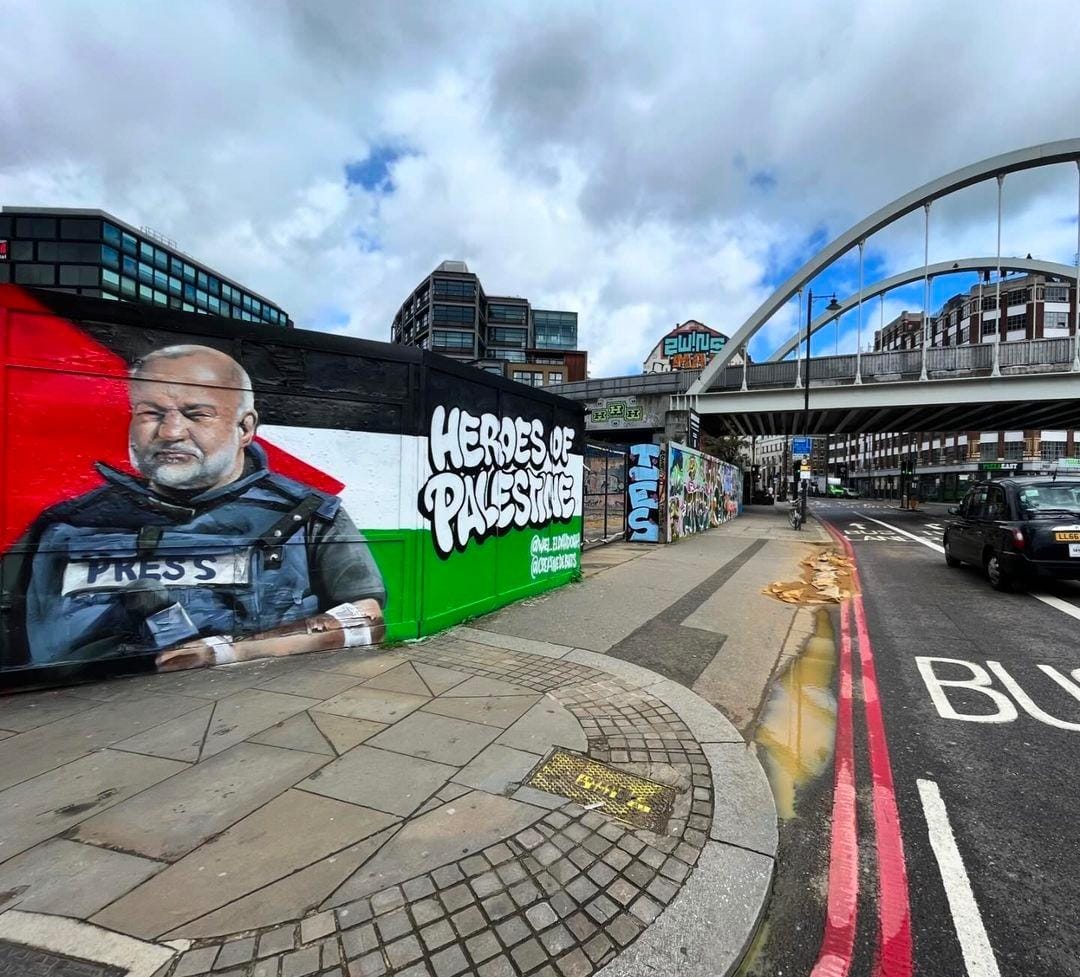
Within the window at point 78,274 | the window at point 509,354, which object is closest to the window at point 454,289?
the window at point 509,354

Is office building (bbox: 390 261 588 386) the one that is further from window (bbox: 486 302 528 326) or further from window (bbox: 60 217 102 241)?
window (bbox: 60 217 102 241)

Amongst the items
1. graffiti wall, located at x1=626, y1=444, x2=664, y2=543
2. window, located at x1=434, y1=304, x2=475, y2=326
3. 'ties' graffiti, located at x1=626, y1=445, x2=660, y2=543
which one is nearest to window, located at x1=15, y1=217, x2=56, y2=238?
graffiti wall, located at x1=626, y1=444, x2=664, y2=543

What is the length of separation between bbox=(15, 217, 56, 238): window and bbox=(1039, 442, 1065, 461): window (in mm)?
93866

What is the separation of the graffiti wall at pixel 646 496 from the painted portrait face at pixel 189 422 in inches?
512

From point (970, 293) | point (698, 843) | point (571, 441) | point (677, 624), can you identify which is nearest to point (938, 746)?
point (698, 843)

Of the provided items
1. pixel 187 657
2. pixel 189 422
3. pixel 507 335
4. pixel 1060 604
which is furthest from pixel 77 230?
pixel 507 335

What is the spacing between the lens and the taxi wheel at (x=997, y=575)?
9430mm

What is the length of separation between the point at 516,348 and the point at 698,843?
345 feet

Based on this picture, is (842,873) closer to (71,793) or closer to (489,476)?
(71,793)

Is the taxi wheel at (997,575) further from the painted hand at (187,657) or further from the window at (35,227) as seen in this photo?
the window at (35,227)

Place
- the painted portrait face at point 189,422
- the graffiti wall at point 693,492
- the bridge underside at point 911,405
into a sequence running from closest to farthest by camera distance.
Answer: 1. the painted portrait face at point 189,422
2. the graffiti wall at point 693,492
3. the bridge underside at point 911,405

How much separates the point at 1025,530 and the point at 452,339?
92.0 meters

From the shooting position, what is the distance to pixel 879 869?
8.70 feet

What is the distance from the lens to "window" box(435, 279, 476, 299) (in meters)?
94.8
